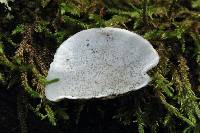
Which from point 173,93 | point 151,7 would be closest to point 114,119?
point 173,93

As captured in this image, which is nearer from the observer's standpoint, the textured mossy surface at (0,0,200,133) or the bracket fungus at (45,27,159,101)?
the bracket fungus at (45,27,159,101)

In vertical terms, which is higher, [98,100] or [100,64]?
[100,64]

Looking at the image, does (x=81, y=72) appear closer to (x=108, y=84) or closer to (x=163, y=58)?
(x=108, y=84)

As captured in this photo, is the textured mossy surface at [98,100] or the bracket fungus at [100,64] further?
the textured mossy surface at [98,100]
